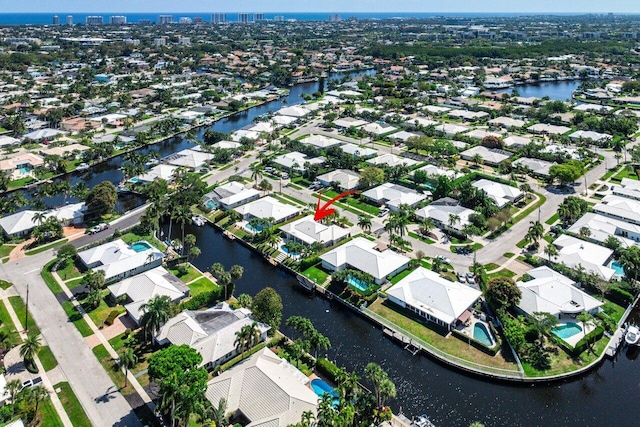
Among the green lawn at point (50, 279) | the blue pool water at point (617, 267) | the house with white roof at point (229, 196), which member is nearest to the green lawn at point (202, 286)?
the green lawn at point (50, 279)

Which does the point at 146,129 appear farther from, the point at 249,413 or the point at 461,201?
the point at 249,413

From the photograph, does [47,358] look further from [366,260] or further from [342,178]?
[342,178]

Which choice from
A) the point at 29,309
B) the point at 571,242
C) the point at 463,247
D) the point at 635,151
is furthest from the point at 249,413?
the point at 635,151

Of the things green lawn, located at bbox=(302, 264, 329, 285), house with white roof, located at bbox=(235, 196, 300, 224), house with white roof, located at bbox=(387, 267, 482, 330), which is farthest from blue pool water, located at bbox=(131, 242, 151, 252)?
house with white roof, located at bbox=(387, 267, 482, 330)

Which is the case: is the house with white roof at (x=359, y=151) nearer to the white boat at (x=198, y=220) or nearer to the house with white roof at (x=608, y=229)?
the white boat at (x=198, y=220)

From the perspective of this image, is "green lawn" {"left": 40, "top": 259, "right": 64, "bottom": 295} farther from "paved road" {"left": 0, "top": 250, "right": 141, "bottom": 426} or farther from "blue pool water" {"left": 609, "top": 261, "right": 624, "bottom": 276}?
"blue pool water" {"left": 609, "top": 261, "right": 624, "bottom": 276}

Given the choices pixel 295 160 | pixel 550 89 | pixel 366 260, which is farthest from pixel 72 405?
pixel 550 89
